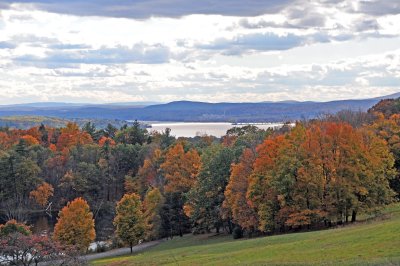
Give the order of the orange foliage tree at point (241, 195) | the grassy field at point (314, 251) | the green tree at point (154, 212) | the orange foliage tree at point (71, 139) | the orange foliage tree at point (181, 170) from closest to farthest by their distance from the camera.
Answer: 1. the grassy field at point (314, 251)
2. the orange foliage tree at point (241, 195)
3. the green tree at point (154, 212)
4. the orange foliage tree at point (181, 170)
5. the orange foliage tree at point (71, 139)

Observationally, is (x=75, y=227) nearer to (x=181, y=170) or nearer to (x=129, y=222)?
(x=129, y=222)

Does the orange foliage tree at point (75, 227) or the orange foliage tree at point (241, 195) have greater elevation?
the orange foliage tree at point (241, 195)

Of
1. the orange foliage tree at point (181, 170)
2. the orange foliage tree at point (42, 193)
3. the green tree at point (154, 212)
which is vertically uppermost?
the orange foliage tree at point (181, 170)

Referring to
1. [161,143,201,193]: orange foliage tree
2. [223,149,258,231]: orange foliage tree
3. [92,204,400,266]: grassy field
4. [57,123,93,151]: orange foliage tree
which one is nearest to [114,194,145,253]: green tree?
[223,149,258,231]: orange foliage tree

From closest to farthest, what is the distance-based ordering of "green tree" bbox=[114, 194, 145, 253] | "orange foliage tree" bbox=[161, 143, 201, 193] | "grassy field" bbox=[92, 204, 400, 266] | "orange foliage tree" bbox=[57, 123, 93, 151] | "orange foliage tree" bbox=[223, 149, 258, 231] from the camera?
"grassy field" bbox=[92, 204, 400, 266], "orange foliage tree" bbox=[223, 149, 258, 231], "green tree" bbox=[114, 194, 145, 253], "orange foliage tree" bbox=[161, 143, 201, 193], "orange foliage tree" bbox=[57, 123, 93, 151]

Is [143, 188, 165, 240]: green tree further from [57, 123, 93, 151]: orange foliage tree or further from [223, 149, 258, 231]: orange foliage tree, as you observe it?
[57, 123, 93, 151]: orange foliage tree

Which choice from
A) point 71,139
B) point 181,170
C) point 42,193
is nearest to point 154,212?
point 181,170

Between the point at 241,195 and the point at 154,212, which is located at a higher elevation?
the point at 241,195

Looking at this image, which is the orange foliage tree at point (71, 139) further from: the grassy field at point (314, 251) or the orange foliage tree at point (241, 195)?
the grassy field at point (314, 251)

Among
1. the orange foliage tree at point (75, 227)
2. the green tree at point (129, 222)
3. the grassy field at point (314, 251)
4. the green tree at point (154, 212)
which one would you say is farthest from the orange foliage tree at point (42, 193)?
the grassy field at point (314, 251)

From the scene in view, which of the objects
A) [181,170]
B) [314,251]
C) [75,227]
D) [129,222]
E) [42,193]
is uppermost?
[314,251]

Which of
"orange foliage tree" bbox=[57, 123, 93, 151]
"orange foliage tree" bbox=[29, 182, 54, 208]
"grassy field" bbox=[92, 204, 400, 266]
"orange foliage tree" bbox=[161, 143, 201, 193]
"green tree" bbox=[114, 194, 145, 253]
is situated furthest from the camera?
"orange foliage tree" bbox=[57, 123, 93, 151]

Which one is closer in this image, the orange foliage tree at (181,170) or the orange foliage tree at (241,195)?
the orange foliage tree at (241,195)

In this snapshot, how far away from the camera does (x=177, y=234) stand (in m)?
76.0
